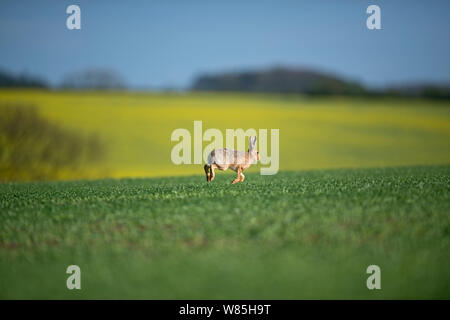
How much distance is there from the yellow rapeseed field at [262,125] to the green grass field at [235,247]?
120ft

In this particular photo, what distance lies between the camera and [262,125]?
67750 millimetres

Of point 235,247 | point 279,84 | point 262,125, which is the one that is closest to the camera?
point 235,247

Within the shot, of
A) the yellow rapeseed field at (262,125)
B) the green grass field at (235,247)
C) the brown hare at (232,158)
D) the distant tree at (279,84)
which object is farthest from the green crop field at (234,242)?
the distant tree at (279,84)

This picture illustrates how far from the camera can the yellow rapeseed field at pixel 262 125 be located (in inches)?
2077

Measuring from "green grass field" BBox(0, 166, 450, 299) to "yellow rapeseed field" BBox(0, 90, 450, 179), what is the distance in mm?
36534

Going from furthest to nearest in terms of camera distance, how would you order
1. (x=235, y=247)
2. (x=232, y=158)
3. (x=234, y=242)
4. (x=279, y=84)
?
1. (x=279, y=84)
2. (x=232, y=158)
3. (x=234, y=242)
4. (x=235, y=247)

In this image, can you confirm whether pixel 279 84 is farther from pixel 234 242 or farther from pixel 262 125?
pixel 234 242

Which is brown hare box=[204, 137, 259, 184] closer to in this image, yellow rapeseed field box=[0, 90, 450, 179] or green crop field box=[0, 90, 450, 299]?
green crop field box=[0, 90, 450, 299]

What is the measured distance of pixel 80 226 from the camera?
32.1 ft

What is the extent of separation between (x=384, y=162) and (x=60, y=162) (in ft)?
131

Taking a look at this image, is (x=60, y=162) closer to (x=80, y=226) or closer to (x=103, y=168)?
(x=103, y=168)

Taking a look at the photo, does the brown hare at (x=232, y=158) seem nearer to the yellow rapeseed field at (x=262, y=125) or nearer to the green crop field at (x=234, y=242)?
the green crop field at (x=234, y=242)

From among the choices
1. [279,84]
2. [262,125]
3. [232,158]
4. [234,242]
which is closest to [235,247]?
[234,242]

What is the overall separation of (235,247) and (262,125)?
197ft
